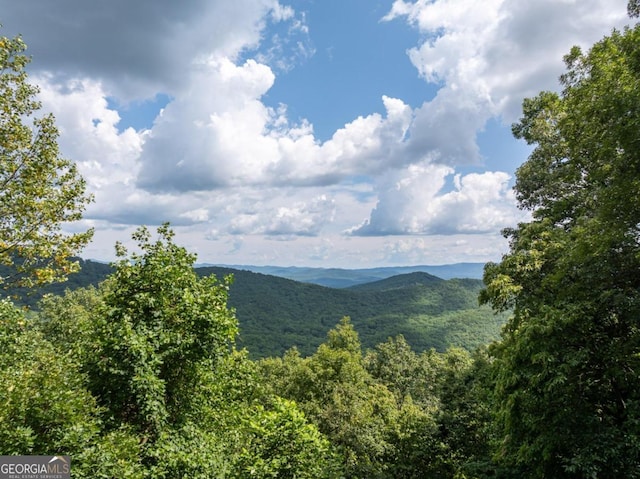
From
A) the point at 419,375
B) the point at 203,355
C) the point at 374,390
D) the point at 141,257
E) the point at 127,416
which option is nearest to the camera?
the point at 127,416

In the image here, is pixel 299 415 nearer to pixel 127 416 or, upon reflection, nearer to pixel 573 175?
pixel 127 416

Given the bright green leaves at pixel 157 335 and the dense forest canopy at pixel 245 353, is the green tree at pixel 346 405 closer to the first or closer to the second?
the dense forest canopy at pixel 245 353

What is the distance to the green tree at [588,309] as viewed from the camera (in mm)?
9805

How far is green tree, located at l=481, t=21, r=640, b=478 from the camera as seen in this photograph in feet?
32.2

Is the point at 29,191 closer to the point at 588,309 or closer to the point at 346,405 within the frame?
the point at 588,309

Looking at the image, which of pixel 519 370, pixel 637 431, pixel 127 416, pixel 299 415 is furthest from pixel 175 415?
pixel 637 431

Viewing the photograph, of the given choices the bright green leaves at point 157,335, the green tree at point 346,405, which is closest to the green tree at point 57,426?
the bright green leaves at point 157,335

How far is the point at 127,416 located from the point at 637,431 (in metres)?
13.4

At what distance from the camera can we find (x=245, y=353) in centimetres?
1335

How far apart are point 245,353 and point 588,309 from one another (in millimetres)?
11350

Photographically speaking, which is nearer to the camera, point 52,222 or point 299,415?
point 299,415

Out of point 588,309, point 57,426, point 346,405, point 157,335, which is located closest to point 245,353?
point 157,335

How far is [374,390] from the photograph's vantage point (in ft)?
117

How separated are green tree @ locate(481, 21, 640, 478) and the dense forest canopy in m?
0.05
